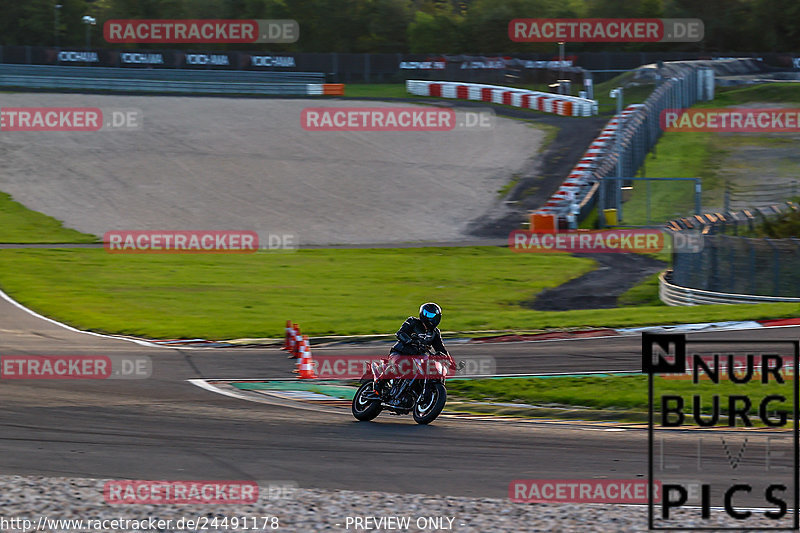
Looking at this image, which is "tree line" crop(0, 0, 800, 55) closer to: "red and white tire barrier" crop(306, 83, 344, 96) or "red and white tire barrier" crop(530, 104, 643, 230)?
"red and white tire barrier" crop(306, 83, 344, 96)

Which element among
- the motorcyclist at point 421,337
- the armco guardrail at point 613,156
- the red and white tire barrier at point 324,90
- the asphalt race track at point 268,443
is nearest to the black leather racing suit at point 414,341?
the motorcyclist at point 421,337

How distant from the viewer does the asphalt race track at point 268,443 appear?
10430 mm

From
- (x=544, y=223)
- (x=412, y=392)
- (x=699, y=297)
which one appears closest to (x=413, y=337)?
(x=412, y=392)

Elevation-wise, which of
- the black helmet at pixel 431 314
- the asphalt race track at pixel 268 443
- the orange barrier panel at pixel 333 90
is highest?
the orange barrier panel at pixel 333 90

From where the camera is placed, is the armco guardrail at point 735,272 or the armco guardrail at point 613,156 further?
the armco guardrail at point 613,156

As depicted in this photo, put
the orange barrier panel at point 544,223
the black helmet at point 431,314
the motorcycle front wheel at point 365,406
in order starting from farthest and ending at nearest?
the orange barrier panel at point 544,223, the motorcycle front wheel at point 365,406, the black helmet at point 431,314

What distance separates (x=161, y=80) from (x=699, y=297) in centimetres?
4547

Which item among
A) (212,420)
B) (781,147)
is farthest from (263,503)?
(781,147)

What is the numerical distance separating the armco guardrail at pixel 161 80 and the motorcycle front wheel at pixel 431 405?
47104mm

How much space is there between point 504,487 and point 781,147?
3926 cm

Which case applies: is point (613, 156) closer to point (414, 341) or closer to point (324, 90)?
point (324, 90)

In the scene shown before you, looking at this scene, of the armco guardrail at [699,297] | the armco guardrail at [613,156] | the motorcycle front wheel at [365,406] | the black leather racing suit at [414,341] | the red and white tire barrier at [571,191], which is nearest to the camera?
the black leather racing suit at [414,341]

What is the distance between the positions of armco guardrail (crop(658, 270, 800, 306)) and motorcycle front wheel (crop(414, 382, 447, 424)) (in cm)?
1161

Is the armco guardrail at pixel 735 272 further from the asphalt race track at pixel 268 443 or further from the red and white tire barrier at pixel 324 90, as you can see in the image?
the red and white tire barrier at pixel 324 90
